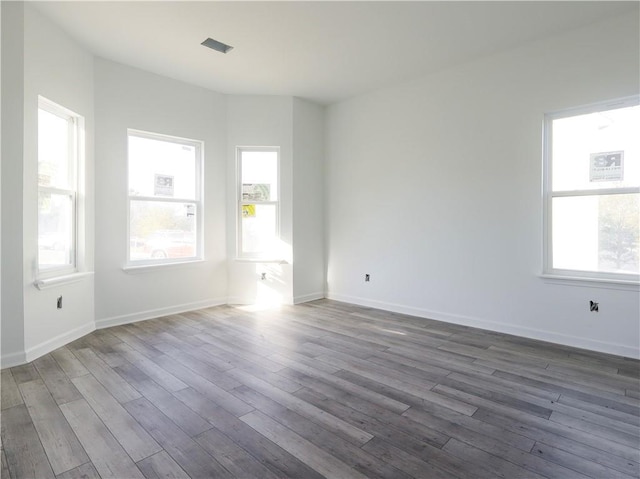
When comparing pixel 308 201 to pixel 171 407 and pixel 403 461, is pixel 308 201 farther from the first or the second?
pixel 403 461

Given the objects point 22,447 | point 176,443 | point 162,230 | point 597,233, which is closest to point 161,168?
point 162,230

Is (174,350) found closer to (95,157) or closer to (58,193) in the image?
(58,193)

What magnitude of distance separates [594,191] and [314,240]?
348 centimetres

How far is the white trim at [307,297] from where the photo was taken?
5207 mm

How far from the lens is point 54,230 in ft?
11.4

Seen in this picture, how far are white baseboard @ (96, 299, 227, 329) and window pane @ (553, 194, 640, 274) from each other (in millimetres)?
4301

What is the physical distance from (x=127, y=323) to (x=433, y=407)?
3.58 metres

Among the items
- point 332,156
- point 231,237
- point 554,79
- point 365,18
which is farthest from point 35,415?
point 554,79

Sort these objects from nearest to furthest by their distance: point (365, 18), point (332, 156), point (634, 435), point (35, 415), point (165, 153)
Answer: point (634, 435) < point (35, 415) < point (365, 18) < point (165, 153) < point (332, 156)

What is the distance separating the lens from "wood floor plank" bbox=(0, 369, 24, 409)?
2.31 metres

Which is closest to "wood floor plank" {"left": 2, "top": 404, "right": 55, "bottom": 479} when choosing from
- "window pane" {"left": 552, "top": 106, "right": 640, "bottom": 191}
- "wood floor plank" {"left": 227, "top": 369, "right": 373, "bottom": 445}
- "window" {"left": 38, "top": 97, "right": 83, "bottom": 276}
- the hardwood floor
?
the hardwood floor

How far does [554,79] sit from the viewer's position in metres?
3.44

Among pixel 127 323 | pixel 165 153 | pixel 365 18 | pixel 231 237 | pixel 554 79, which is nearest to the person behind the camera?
pixel 365 18

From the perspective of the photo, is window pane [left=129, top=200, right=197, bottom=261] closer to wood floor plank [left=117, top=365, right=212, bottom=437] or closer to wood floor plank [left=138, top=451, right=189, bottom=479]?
wood floor plank [left=117, top=365, right=212, bottom=437]
